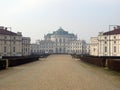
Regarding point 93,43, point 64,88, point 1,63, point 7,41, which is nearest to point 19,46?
point 7,41

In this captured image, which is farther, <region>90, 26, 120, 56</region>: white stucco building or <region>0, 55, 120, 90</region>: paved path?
<region>90, 26, 120, 56</region>: white stucco building

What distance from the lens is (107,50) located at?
3910 inches

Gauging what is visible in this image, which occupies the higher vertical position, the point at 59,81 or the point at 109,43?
the point at 109,43

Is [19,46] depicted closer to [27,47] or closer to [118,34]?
[27,47]

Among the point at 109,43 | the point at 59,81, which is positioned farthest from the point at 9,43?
the point at 59,81

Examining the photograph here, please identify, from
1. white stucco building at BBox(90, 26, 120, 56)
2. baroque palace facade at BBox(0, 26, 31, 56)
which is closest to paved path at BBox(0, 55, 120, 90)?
white stucco building at BBox(90, 26, 120, 56)

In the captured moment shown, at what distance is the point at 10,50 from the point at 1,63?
7165 cm

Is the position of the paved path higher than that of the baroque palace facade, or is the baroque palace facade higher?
the baroque palace facade

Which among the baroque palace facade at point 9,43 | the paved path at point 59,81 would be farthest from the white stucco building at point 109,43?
the paved path at point 59,81

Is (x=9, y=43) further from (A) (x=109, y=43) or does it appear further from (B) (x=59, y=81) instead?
(B) (x=59, y=81)

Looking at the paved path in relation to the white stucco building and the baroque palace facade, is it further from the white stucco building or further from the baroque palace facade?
the baroque palace facade

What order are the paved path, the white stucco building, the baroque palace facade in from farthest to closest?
the baroque palace facade < the white stucco building < the paved path

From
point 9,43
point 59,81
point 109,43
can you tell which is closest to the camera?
point 59,81

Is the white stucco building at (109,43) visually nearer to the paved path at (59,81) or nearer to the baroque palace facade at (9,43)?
the baroque palace facade at (9,43)
